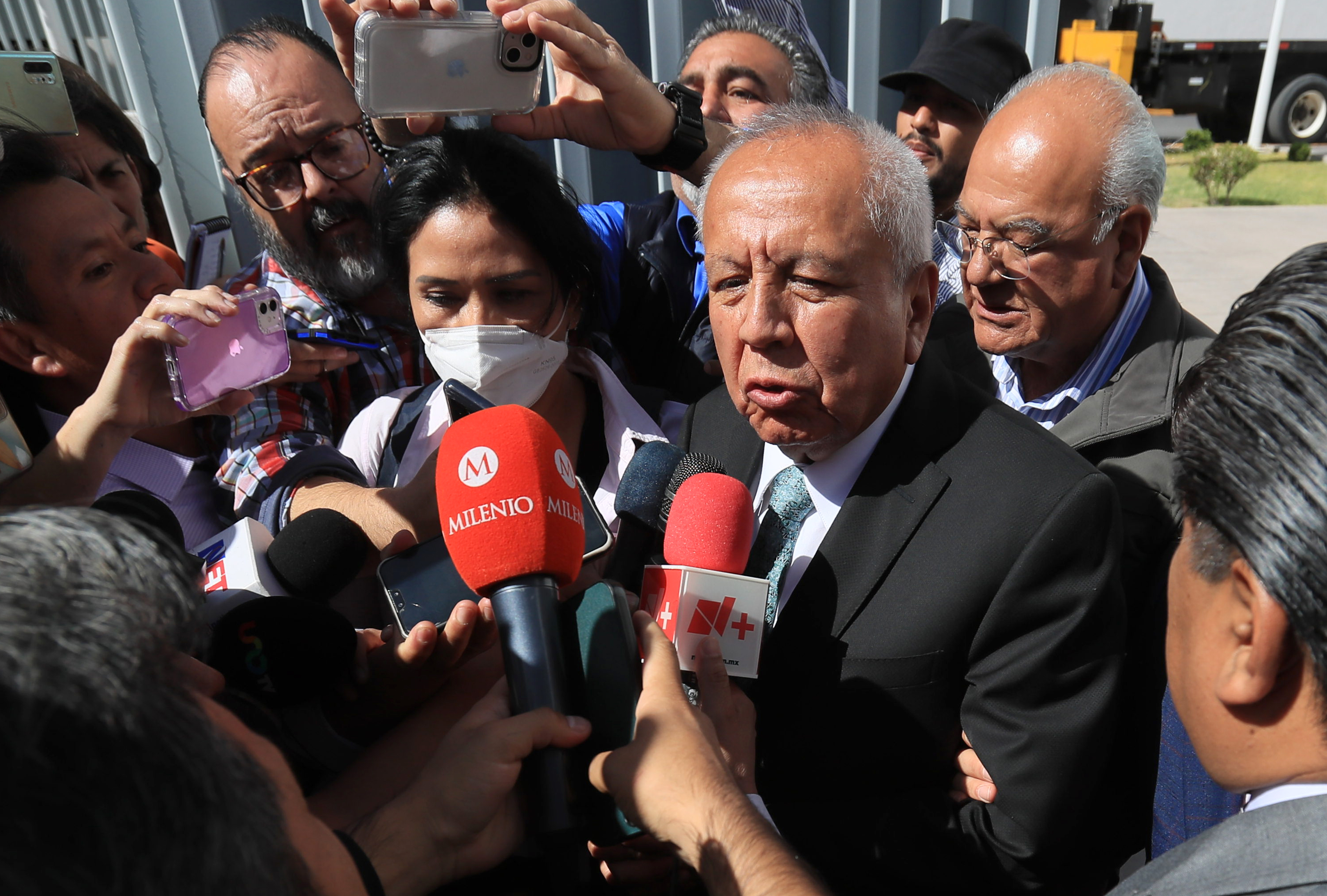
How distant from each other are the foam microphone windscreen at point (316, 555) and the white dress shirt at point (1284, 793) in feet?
4.78

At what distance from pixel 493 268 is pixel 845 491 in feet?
3.70

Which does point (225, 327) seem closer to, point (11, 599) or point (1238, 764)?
point (11, 599)

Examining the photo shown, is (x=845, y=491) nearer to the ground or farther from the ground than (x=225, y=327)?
nearer to the ground

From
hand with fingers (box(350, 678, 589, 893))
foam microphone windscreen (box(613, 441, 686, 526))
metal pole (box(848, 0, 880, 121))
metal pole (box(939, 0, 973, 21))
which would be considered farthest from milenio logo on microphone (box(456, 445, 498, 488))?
metal pole (box(939, 0, 973, 21))

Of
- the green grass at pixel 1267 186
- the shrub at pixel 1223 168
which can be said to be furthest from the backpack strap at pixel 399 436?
the shrub at pixel 1223 168

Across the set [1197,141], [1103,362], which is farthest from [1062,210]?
[1197,141]

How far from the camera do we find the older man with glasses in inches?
85.2

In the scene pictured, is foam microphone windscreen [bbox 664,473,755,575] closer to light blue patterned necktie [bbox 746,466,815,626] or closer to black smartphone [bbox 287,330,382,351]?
light blue patterned necktie [bbox 746,466,815,626]

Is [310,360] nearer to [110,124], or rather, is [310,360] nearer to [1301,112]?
[110,124]

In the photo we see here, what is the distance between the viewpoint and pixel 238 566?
5.14ft

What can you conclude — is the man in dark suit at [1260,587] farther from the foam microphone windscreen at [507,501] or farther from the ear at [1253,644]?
the foam microphone windscreen at [507,501]

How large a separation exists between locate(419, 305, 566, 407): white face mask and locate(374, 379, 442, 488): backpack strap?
97 millimetres

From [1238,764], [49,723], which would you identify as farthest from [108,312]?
[1238,764]

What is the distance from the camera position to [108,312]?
204cm
